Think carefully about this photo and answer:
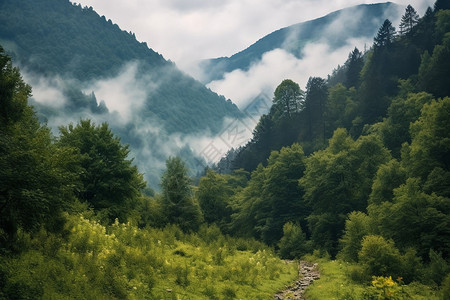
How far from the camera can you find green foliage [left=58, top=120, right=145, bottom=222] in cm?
3041

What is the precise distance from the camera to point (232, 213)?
228ft

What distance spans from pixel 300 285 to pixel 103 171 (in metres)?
19.2

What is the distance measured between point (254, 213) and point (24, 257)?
5013cm

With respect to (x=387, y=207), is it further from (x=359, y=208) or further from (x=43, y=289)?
(x=43, y=289)

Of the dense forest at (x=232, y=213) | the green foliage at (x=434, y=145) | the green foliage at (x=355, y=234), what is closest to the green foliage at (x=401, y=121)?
the dense forest at (x=232, y=213)

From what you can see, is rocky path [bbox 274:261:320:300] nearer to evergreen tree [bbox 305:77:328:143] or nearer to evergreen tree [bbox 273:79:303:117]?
evergreen tree [bbox 305:77:328:143]

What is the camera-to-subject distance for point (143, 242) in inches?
838

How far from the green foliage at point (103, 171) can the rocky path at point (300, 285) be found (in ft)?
54.5

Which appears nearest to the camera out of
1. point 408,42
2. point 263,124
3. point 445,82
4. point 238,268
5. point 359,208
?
point 238,268

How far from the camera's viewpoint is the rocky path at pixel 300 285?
19.5 metres

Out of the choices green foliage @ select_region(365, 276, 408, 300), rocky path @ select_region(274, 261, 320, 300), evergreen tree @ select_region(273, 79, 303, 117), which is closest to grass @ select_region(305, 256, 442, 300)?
green foliage @ select_region(365, 276, 408, 300)

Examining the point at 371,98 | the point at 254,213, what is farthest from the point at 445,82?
the point at 254,213

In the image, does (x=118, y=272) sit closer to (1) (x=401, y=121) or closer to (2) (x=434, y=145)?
(2) (x=434, y=145)

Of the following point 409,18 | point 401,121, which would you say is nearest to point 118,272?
point 401,121
